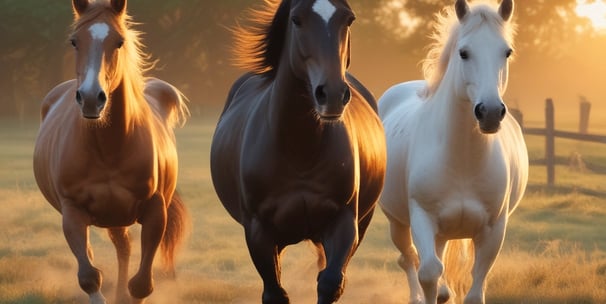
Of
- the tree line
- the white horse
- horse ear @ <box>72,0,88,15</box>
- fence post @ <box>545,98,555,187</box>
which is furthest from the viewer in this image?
the tree line

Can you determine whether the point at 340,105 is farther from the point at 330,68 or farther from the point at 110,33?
the point at 110,33

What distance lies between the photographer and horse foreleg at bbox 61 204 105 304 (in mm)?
6164

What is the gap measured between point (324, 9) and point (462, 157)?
7.08 ft

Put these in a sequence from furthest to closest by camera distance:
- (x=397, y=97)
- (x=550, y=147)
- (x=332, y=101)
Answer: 1. (x=550, y=147)
2. (x=397, y=97)
3. (x=332, y=101)

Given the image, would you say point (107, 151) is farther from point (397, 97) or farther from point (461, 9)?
point (397, 97)

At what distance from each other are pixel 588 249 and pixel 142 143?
6.51 meters

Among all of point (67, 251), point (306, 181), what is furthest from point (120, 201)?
point (67, 251)

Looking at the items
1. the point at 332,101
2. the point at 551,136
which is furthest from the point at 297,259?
the point at 551,136

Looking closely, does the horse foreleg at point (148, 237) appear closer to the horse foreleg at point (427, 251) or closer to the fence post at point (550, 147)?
the horse foreleg at point (427, 251)

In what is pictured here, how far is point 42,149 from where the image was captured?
738 centimetres

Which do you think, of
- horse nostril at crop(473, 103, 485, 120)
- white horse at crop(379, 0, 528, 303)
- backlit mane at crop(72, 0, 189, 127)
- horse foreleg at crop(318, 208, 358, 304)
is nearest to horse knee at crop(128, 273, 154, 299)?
backlit mane at crop(72, 0, 189, 127)

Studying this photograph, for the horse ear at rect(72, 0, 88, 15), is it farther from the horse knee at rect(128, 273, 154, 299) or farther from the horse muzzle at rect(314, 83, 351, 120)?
the horse muzzle at rect(314, 83, 351, 120)

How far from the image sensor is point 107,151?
6.46m

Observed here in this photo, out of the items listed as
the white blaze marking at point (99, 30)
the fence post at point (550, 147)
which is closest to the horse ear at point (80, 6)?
the white blaze marking at point (99, 30)
